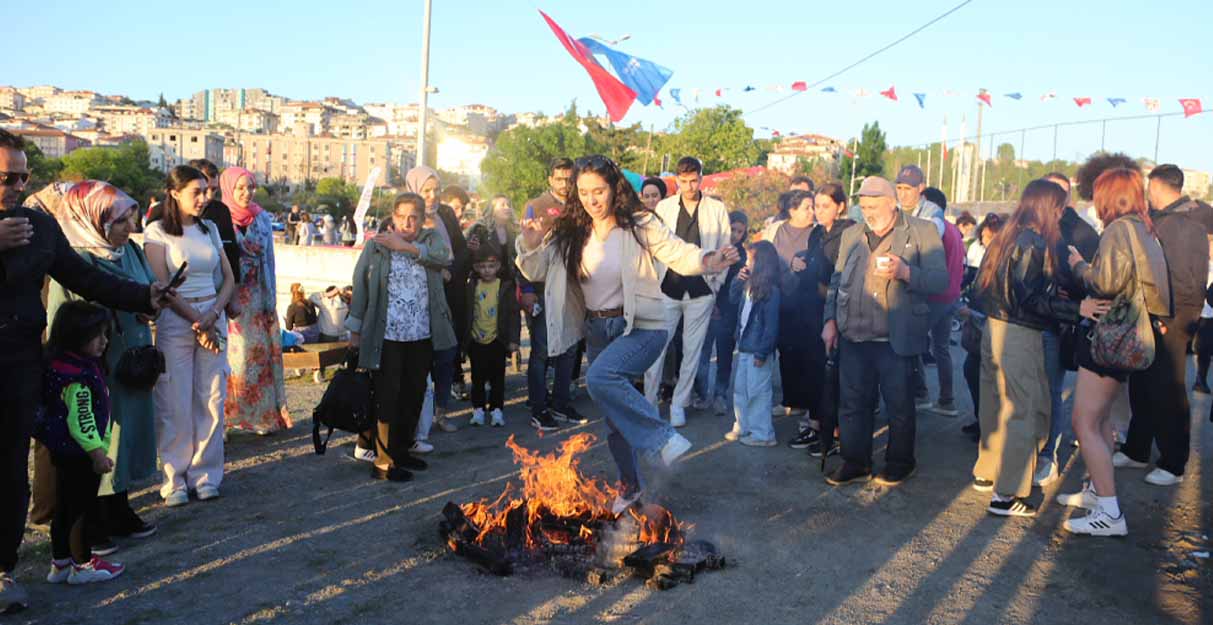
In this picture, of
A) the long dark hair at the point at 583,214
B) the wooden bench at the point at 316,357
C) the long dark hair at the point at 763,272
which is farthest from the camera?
the wooden bench at the point at 316,357

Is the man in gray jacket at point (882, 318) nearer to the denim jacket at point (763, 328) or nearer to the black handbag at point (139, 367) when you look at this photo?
the denim jacket at point (763, 328)

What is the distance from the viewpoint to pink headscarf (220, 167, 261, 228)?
6609 millimetres

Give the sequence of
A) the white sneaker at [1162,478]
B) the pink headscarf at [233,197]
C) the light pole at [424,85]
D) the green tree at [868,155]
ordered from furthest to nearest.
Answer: the green tree at [868,155], the light pole at [424,85], the pink headscarf at [233,197], the white sneaker at [1162,478]

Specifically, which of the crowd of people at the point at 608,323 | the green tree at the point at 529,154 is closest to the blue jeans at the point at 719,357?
the crowd of people at the point at 608,323

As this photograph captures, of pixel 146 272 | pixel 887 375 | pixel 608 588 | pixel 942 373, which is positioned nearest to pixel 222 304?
pixel 146 272

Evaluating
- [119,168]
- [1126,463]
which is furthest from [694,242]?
[119,168]

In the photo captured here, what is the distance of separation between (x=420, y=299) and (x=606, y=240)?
5.63 ft

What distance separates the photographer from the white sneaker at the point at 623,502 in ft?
16.3

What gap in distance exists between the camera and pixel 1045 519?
538cm

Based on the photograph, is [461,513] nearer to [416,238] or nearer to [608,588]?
[608,588]

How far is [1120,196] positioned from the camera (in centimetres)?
518

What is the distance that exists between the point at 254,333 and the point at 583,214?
132 inches

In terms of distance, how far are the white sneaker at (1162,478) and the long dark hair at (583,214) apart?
424 centimetres

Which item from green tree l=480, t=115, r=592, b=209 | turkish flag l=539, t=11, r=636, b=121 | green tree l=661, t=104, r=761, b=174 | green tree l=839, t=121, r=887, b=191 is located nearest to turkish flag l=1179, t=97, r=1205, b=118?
turkish flag l=539, t=11, r=636, b=121
